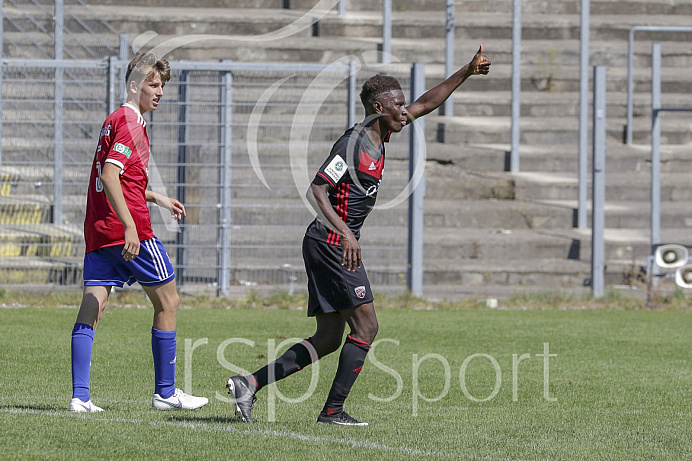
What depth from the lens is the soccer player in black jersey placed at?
5762 millimetres

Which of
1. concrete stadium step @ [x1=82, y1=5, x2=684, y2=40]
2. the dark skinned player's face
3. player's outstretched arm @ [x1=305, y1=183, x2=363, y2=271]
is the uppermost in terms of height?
concrete stadium step @ [x1=82, y1=5, x2=684, y2=40]

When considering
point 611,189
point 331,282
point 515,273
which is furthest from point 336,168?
point 611,189

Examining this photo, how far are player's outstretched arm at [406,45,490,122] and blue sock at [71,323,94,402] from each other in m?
2.36

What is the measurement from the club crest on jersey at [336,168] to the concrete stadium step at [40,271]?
9372 millimetres

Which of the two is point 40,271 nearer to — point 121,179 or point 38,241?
point 38,241

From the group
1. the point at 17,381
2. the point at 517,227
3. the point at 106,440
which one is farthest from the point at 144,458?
the point at 517,227

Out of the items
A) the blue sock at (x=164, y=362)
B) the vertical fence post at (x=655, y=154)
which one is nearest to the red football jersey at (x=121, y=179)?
the blue sock at (x=164, y=362)

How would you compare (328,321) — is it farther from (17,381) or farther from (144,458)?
(17,381)

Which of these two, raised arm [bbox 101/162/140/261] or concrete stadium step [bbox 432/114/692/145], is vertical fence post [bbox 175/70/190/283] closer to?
concrete stadium step [bbox 432/114/692/145]

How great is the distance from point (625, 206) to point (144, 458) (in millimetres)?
16792

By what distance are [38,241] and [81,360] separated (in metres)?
9.11

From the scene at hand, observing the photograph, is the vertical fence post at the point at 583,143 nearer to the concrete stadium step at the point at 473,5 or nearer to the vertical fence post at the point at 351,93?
the vertical fence post at the point at 351,93

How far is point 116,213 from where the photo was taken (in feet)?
19.5

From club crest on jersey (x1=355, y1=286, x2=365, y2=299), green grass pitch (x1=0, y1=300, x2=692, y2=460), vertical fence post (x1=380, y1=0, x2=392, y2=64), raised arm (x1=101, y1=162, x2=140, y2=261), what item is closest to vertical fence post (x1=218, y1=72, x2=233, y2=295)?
green grass pitch (x1=0, y1=300, x2=692, y2=460)
